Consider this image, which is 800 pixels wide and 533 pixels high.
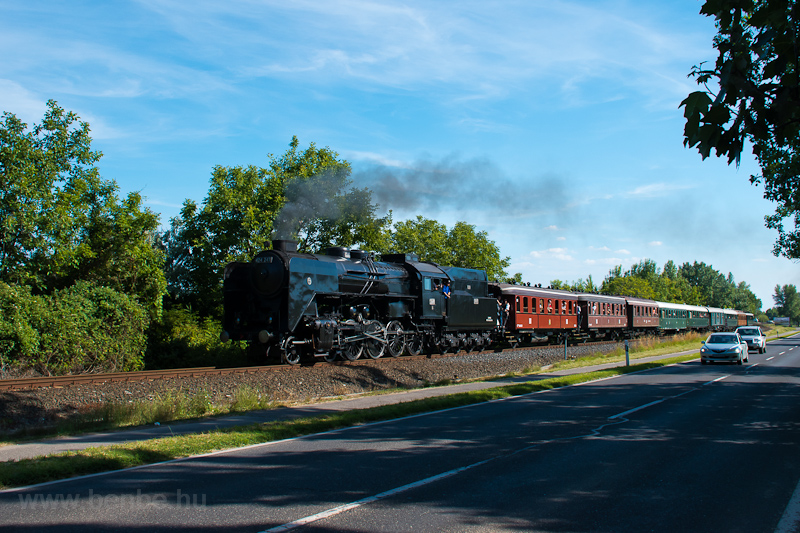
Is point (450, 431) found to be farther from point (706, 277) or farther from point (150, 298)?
point (706, 277)

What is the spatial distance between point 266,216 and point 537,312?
16.1 meters

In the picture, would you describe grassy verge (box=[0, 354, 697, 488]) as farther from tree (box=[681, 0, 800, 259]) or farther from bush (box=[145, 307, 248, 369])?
bush (box=[145, 307, 248, 369])

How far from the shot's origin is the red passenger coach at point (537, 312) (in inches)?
1137

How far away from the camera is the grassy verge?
6.33m

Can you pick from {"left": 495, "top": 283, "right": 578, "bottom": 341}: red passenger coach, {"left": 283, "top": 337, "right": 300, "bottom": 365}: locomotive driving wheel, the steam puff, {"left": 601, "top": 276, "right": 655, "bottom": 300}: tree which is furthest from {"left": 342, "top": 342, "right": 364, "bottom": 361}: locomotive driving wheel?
{"left": 601, "top": 276, "right": 655, "bottom": 300}: tree

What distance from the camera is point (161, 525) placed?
4738 mm

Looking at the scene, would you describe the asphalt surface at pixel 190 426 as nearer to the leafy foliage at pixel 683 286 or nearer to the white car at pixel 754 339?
the white car at pixel 754 339

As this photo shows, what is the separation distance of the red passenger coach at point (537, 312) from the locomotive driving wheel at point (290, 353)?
12957 mm

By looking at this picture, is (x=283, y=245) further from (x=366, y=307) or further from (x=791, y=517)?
(x=791, y=517)

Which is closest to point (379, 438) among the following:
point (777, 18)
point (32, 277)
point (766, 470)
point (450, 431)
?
point (450, 431)

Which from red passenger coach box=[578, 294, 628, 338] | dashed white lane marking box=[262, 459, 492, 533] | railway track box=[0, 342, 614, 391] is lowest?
dashed white lane marking box=[262, 459, 492, 533]

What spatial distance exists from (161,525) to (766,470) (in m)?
6.62

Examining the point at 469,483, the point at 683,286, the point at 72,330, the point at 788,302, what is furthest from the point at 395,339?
the point at 788,302

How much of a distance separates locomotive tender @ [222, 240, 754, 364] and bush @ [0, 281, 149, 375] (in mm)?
5396
